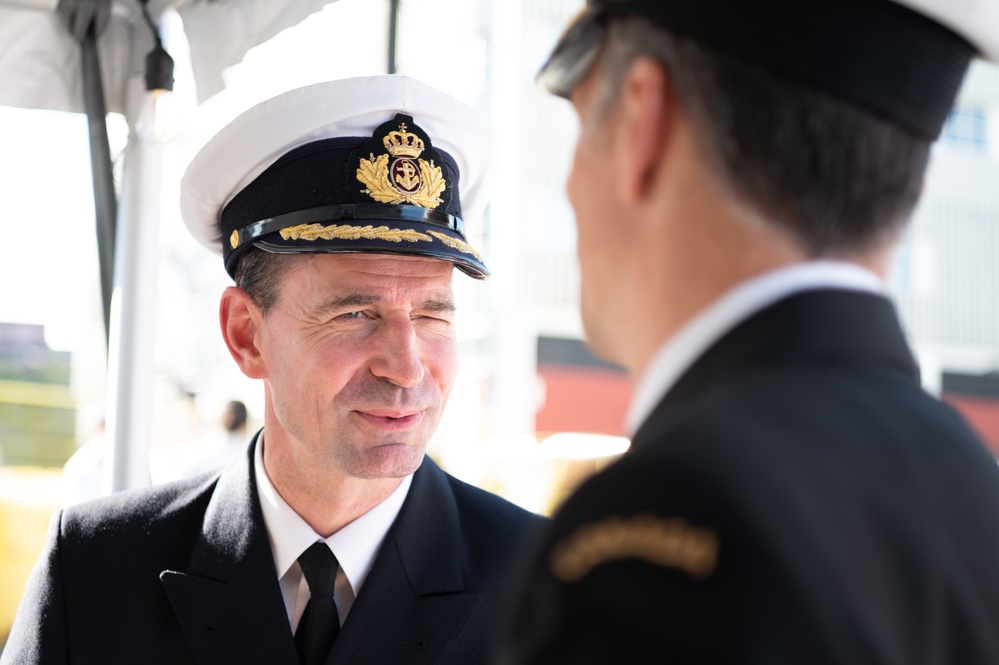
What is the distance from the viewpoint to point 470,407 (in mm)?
22484

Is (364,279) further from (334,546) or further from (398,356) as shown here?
(334,546)

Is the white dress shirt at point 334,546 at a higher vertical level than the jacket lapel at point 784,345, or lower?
lower

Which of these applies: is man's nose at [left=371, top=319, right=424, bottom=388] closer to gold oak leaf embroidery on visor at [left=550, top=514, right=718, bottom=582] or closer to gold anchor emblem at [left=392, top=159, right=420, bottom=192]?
gold anchor emblem at [left=392, top=159, right=420, bottom=192]

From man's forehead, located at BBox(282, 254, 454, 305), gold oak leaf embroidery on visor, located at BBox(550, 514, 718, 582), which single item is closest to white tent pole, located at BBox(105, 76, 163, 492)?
man's forehead, located at BBox(282, 254, 454, 305)

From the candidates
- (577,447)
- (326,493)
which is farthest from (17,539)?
(577,447)

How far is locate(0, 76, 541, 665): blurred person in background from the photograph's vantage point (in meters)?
1.96

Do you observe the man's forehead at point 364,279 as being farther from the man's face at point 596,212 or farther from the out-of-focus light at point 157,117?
the man's face at point 596,212

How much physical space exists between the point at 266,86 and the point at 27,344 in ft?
81.9

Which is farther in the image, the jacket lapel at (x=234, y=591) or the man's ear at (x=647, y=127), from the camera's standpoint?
the jacket lapel at (x=234, y=591)

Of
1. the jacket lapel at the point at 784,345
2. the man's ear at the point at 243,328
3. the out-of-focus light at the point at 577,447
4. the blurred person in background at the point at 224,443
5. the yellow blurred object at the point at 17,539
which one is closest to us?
the jacket lapel at the point at 784,345

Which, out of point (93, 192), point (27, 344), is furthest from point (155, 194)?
point (27, 344)

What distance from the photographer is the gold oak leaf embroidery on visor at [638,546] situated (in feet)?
2.23

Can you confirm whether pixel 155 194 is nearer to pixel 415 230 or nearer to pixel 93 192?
pixel 93 192

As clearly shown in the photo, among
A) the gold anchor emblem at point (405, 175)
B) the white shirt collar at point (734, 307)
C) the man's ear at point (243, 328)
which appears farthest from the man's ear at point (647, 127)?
the man's ear at point (243, 328)
